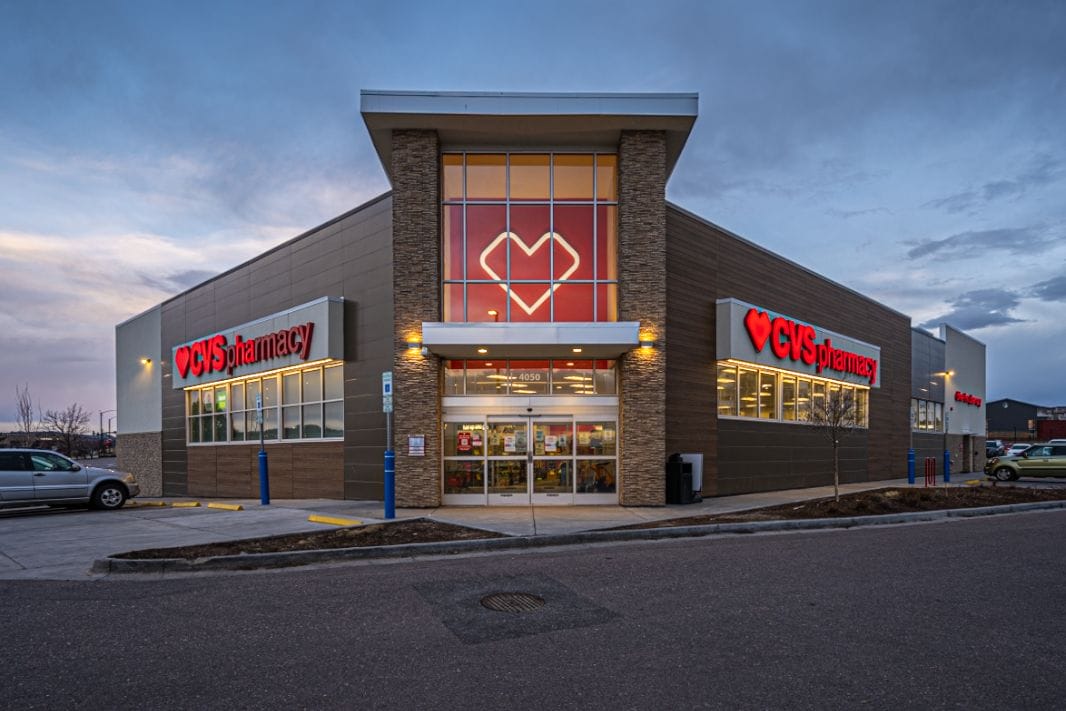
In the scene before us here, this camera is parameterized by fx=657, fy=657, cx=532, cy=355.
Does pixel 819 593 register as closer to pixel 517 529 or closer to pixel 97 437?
pixel 517 529

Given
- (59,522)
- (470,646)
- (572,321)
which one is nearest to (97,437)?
(59,522)

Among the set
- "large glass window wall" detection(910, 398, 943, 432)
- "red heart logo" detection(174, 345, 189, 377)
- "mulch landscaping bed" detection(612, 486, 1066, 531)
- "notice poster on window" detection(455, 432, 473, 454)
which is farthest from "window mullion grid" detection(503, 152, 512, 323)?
"large glass window wall" detection(910, 398, 943, 432)

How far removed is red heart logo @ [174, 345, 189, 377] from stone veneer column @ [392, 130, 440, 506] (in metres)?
13.0

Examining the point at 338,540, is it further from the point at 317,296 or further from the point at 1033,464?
the point at 1033,464

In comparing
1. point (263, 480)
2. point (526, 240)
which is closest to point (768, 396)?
point (526, 240)

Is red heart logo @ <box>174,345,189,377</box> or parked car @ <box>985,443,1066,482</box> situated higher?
red heart logo @ <box>174,345,189,377</box>

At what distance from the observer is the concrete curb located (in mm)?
9195

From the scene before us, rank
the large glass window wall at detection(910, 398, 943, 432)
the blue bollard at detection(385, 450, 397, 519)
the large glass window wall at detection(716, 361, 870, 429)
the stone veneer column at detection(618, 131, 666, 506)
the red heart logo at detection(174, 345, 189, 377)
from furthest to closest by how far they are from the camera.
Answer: the large glass window wall at detection(910, 398, 943, 432) < the red heart logo at detection(174, 345, 189, 377) < the large glass window wall at detection(716, 361, 870, 429) < the stone veneer column at detection(618, 131, 666, 506) < the blue bollard at detection(385, 450, 397, 519)

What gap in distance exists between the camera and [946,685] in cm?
481

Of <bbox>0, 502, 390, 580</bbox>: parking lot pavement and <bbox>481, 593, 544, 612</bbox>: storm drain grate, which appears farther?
<bbox>0, 502, 390, 580</bbox>: parking lot pavement

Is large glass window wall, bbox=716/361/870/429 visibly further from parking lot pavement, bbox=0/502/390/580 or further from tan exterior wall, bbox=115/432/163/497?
tan exterior wall, bbox=115/432/163/497

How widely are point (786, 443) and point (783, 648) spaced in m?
16.7

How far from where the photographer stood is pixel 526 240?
16281 mm

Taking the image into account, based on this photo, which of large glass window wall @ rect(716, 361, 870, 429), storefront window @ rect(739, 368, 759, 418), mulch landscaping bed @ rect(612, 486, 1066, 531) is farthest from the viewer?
storefront window @ rect(739, 368, 759, 418)
